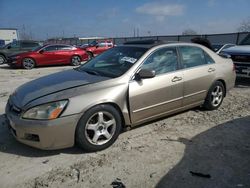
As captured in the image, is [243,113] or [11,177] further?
[243,113]

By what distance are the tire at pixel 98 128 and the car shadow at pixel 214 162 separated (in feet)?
3.46

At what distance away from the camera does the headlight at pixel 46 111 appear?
3262 millimetres

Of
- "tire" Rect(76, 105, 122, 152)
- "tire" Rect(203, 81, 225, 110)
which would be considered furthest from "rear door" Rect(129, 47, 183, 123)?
"tire" Rect(203, 81, 225, 110)

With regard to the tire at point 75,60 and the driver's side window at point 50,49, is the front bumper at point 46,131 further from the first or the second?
the tire at point 75,60

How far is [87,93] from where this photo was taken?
11.4 feet

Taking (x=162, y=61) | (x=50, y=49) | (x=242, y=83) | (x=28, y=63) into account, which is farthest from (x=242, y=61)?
(x=28, y=63)

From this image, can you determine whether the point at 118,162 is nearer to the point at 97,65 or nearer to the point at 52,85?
the point at 52,85

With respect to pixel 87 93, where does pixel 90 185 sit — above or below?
below

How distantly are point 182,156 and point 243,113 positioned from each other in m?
2.56

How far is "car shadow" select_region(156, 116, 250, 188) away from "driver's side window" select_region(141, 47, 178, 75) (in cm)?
124

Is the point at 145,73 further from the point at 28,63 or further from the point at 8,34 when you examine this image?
the point at 8,34

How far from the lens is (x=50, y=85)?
3.85m

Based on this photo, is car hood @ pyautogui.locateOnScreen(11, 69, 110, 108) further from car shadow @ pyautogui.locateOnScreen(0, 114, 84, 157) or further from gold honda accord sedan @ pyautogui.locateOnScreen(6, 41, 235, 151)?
car shadow @ pyautogui.locateOnScreen(0, 114, 84, 157)

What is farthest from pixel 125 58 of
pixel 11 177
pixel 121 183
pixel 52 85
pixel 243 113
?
pixel 243 113
